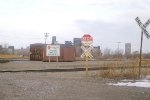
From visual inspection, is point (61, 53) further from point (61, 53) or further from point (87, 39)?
point (87, 39)

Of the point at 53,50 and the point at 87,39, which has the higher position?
the point at 87,39

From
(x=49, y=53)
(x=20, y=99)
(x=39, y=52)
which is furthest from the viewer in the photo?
(x=39, y=52)

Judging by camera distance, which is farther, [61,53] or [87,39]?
[61,53]

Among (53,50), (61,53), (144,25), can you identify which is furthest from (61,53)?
(144,25)

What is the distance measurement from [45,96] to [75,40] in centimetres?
11282

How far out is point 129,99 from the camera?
1421cm

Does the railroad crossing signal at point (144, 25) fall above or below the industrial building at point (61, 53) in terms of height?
above

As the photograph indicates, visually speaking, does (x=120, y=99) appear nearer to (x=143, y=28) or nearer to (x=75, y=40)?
(x=143, y=28)

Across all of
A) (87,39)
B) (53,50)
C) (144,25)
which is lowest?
(53,50)

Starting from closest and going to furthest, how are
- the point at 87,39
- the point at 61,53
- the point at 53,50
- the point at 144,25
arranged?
the point at 144,25 → the point at 87,39 → the point at 53,50 → the point at 61,53

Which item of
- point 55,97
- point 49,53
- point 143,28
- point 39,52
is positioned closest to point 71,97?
point 55,97

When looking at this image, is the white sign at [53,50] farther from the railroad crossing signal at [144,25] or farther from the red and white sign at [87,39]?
the railroad crossing signal at [144,25]

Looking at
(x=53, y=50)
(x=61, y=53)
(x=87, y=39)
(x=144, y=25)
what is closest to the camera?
(x=144, y=25)

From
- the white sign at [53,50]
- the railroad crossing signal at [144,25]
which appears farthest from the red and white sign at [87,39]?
the white sign at [53,50]
